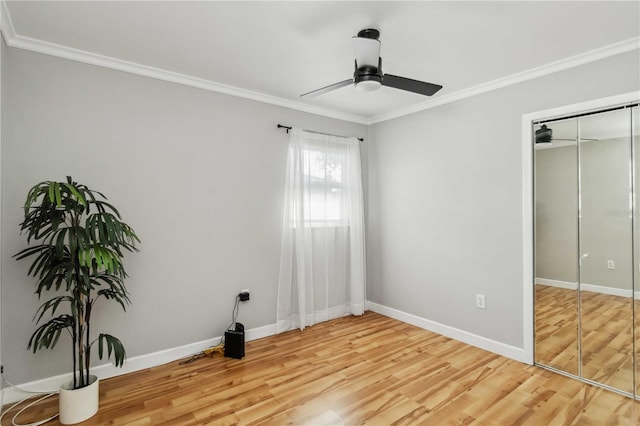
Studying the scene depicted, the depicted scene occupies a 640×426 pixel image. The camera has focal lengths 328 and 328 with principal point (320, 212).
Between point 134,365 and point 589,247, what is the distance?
3.84 metres

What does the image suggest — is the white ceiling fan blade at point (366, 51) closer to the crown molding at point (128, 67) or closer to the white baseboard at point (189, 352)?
the crown molding at point (128, 67)

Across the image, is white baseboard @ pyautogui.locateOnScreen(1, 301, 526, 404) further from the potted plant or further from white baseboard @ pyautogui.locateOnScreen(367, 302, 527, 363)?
the potted plant

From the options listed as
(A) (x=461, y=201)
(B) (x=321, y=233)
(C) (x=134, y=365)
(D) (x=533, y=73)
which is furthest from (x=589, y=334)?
(C) (x=134, y=365)

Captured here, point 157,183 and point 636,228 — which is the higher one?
point 157,183

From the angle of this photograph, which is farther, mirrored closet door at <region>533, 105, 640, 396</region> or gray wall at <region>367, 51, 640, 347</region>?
gray wall at <region>367, 51, 640, 347</region>

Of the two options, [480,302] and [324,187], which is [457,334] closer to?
[480,302]

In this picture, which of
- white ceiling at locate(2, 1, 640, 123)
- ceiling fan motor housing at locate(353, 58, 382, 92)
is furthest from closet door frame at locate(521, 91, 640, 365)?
ceiling fan motor housing at locate(353, 58, 382, 92)

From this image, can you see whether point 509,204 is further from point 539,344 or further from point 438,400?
point 438,400

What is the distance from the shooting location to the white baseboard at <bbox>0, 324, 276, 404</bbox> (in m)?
2.31

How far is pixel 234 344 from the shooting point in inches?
118

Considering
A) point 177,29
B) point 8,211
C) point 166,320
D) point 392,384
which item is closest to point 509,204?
point 392,384

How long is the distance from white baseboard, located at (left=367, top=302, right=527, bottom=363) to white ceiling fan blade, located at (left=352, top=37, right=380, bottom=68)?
2.74 m

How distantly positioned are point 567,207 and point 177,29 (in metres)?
3.28

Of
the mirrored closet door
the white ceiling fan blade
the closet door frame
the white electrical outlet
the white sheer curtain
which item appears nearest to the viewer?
the white ceiling fan blade
